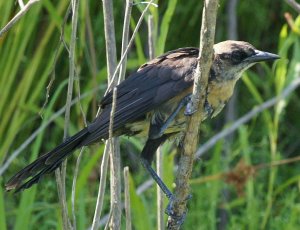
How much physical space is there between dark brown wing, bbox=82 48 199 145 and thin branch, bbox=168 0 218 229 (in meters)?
0.39

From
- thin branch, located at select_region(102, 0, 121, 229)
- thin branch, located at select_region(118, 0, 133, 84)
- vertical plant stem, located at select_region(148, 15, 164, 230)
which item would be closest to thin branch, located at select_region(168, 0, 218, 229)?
vertical plant stem, located at select_region(148, 15, 164, 230)

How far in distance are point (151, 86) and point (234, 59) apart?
37cm

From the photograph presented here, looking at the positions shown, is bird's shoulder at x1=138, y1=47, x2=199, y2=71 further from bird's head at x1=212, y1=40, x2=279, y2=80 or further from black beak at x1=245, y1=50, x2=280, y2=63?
black beak at x1=245, y1=50, x2=280, y2=63

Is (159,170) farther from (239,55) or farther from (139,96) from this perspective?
(239,55)

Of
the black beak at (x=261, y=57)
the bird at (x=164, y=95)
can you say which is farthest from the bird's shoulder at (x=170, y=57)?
the black beak at (x=261, y=57)

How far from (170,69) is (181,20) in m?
1.92

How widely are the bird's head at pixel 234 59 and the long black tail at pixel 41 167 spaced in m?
0.70

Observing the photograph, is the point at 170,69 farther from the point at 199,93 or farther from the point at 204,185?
the point at 204,185

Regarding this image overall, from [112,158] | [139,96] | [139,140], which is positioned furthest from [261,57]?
[139,140]

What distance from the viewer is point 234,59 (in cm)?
329

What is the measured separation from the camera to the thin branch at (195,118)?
2.41 metres

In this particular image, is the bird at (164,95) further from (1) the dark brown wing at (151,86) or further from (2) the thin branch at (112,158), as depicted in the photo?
(2) the thin branch at (112,158)

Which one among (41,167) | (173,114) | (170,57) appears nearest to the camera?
(41,167)

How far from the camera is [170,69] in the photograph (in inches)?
127
